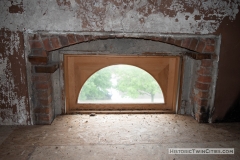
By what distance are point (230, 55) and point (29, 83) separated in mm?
2392

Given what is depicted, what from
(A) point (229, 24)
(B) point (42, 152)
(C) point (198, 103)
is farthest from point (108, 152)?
(A) point (229, 24)

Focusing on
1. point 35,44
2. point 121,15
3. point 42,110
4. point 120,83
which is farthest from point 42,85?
point 120,83

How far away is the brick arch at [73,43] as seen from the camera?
2.13 m

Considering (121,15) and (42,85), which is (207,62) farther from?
(42,85)

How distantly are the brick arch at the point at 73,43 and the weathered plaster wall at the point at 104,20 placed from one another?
7 cm

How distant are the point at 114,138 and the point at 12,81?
1.33m

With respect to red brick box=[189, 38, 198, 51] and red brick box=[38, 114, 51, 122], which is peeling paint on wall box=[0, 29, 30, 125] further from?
red brick box=[189, 38, 198, 51]

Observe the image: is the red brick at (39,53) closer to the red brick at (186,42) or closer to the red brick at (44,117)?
the red brick at (44,117)

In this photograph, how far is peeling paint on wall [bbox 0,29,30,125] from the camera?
210 cm

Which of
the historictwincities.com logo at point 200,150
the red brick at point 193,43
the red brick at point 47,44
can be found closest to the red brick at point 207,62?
the red brick at point 193,43

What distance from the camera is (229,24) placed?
86.7 inches

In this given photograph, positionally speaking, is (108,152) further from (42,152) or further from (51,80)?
(51,80)

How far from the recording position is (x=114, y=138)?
2.13m

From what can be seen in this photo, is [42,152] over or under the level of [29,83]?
under
